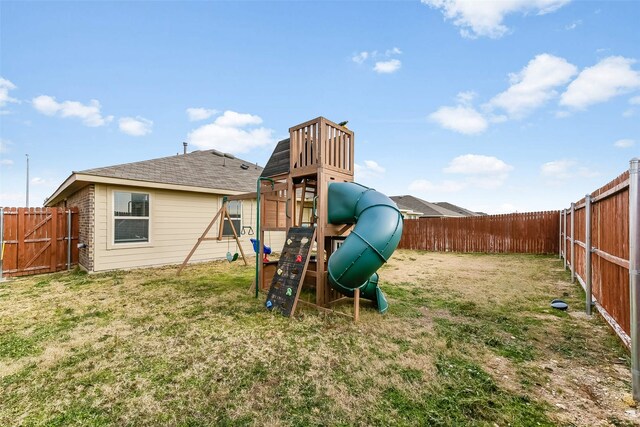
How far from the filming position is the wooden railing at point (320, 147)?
492 cm

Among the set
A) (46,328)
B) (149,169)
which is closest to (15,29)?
(149,169)

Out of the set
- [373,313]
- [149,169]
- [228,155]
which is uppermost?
[228,155]

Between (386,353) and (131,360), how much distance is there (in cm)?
280

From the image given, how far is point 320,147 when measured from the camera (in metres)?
4.87

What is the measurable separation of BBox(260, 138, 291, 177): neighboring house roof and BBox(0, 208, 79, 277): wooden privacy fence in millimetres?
6630

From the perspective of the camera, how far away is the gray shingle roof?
319 inches

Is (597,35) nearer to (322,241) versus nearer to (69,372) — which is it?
(322,241)

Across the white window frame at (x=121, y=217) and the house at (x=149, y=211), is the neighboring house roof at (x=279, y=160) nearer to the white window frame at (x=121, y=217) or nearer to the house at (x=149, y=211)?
the house at (x=149, y=211)

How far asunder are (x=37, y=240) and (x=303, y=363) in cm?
928

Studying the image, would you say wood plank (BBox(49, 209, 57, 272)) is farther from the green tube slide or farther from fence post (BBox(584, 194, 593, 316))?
fence post (BBox(584, 194, 593, 316))

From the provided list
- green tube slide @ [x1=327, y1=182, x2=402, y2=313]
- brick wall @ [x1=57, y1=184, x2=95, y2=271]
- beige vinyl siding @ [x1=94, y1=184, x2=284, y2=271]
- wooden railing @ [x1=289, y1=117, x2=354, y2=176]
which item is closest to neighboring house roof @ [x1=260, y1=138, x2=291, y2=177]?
wooden railing @ [x1=289, y1=117, x2=354, y2=176]

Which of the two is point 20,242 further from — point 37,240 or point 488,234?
point 488,234

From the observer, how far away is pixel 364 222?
3996 mm

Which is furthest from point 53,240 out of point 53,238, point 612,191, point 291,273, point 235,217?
point 612,191
